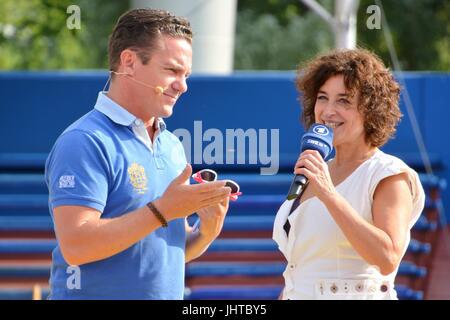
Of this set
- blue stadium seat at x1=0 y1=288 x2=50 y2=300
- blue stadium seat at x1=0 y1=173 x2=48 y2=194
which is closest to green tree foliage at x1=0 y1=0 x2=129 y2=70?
blue stadium seat at x1=0 y1=173 x2=48 y2=194

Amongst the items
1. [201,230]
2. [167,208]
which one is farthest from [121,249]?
[201,230]

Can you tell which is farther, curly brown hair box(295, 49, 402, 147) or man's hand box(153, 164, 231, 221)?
curly brown hair box(295, 49, 402, 147)

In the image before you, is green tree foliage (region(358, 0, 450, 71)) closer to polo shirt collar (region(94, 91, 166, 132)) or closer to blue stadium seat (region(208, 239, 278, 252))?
blue stadium seat (region(208, 239, 278, 252))

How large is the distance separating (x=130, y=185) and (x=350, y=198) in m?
0.68

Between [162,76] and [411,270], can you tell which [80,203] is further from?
[411,270]

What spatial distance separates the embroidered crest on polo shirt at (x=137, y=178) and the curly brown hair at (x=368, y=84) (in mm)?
709

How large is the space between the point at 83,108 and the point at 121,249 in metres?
4.52

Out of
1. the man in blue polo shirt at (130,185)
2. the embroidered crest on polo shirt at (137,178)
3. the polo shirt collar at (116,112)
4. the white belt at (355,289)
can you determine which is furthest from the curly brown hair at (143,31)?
the white belt at (355,289)

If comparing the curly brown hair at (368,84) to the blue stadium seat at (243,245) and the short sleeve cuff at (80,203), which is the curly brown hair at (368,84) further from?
the blue stadium seat at (243,245)

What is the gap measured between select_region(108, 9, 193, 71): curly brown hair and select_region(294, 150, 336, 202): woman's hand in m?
0.53

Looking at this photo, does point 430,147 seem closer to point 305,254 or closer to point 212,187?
point 305,254

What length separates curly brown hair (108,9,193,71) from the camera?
118 inches

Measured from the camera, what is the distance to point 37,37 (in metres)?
15.2

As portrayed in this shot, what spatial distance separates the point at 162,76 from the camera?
3002 mm
